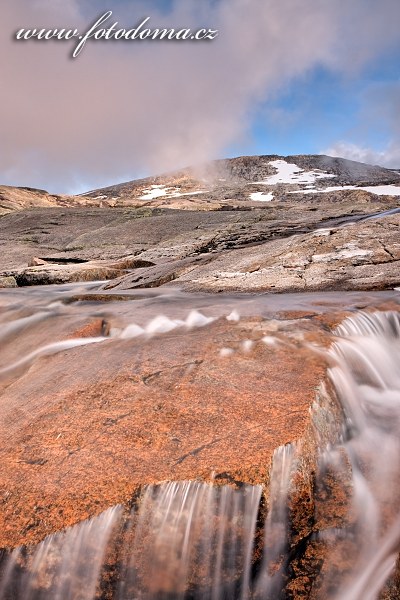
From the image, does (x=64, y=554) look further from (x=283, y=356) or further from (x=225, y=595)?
(x=283, y=356)

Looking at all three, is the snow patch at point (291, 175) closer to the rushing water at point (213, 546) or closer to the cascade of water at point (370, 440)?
the cascade of water at point (370, 440)

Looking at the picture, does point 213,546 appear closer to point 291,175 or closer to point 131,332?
point 131,332

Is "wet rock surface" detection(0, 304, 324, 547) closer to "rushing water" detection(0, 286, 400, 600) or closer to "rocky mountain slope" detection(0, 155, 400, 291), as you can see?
"rushing water" detection(0, 286, 400, 600)

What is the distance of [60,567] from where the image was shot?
2248 millimetres

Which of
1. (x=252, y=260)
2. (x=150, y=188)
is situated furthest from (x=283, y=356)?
(x=150, y=188)

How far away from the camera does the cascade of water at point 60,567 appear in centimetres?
221

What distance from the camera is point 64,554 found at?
2281 mm

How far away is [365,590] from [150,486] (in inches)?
50.2

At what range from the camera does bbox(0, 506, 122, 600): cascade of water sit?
7.26 ft

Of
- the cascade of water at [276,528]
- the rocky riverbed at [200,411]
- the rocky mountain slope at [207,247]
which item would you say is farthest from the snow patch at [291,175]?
the cascade of water at [276,528]

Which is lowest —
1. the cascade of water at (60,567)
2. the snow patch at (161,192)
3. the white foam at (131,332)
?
the cascade of water at (60,567)

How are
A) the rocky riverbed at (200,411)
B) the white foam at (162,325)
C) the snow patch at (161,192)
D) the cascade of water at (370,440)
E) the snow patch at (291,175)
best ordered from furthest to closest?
1. the snow patch at (291,175)
2. the snow patch at (161,192)
3. the white foam at (162,325)
4. the rocky riverbed at (200,411)
5. the cascade of water at (370,440)

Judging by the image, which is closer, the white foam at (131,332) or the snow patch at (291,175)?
the white foam at (131,332)

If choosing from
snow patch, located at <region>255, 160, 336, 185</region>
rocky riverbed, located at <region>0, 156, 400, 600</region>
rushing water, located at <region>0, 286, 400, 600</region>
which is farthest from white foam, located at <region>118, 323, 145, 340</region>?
snow patch, located at <region>255, 160, 336, 185</region>
